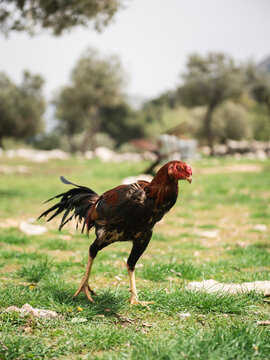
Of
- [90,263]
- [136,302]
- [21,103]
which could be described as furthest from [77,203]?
[21,103]

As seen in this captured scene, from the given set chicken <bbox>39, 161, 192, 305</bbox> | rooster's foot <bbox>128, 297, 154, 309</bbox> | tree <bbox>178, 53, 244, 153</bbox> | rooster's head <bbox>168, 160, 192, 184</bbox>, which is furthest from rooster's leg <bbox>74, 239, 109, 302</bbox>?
tree <bbox>178, 53, 244, 153</bbox>

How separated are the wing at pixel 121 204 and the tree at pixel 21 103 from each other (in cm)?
3646

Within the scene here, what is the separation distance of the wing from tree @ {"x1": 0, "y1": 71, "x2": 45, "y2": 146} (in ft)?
120

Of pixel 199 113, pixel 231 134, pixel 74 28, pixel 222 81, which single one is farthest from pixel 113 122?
pixel 74 28

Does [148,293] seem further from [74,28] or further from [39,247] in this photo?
[74,28]

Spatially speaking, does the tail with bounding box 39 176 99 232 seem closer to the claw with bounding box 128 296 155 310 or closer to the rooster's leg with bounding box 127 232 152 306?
the rooster's leg with bounding box 127 232 152 306

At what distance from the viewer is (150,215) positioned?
10.8ft

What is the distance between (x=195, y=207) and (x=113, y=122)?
5038 centimetres

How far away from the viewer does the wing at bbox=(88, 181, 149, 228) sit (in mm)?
3307

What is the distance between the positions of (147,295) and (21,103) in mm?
37028

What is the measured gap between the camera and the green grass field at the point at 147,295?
108 inches

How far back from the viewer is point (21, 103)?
37469 mm

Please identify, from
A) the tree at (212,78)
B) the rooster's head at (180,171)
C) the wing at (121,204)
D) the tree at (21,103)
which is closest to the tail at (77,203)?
the wing at (121,204)

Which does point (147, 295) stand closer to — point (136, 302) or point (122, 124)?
point (136, 302)
